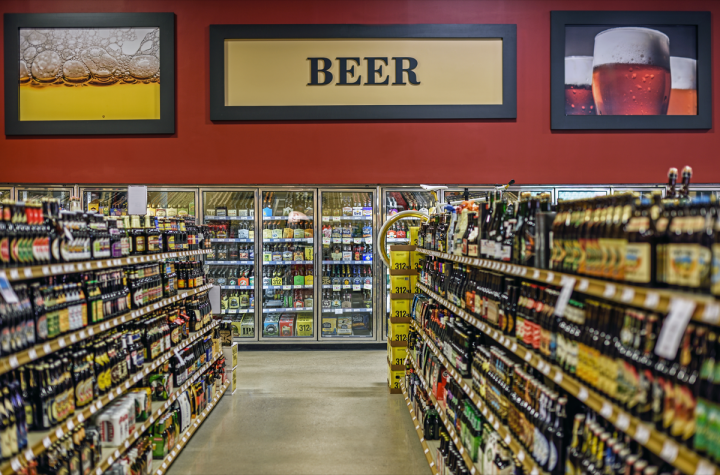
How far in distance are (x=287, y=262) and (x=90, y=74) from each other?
3910 mm

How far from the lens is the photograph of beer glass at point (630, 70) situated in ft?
23.4

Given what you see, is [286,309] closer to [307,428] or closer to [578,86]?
[307,428]

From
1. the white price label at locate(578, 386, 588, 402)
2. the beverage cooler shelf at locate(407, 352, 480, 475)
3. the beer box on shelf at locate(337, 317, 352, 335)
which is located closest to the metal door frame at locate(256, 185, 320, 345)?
the beer box on shelf at locate(337, 317, 352, 335)

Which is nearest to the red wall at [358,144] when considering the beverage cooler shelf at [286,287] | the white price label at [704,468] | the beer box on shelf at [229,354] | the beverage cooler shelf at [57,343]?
the beverage cooler shelf at [286,287]

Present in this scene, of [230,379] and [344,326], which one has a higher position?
[344,326]

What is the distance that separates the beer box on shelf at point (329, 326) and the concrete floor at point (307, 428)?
0.93 metres

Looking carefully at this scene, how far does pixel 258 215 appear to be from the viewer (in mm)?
7258

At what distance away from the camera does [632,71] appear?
715 cm

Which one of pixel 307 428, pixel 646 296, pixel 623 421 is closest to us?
pixel 646 296

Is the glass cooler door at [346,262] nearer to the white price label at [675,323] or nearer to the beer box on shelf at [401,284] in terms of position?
the beer box on shelf at [401,284]

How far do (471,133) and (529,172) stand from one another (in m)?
1.01

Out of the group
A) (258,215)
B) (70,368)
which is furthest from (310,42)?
(70,368)

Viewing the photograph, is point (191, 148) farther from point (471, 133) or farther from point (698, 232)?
point (698, 232)

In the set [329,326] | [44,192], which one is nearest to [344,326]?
[329,326]
